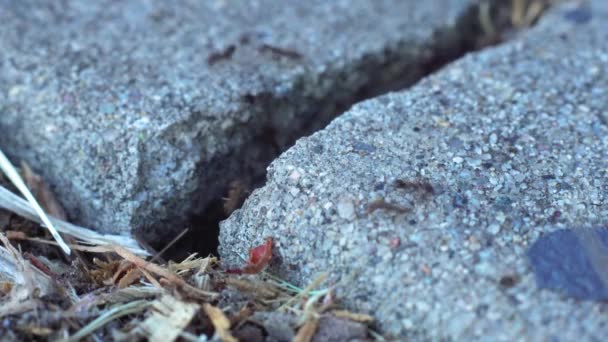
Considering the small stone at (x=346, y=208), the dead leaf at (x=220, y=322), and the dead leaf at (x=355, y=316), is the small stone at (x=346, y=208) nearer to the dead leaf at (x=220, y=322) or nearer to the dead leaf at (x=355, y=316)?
the dead leaf at (x=355, y=316)

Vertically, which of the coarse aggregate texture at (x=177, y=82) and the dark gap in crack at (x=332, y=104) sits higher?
the coarse aggregate texture at (x=177, y=82)

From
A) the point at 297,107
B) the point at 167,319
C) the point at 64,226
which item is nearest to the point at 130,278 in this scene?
the point at 167,319

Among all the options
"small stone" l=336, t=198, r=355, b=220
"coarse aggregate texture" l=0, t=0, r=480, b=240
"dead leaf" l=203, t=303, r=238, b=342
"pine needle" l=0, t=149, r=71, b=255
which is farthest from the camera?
"coarse aggregate texture" l=0, t=0, r=480, b=240

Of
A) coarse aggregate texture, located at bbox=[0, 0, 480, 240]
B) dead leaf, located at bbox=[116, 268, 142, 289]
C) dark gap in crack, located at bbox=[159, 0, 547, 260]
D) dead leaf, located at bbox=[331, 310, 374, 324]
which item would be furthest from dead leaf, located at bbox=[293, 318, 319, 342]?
coarse aggregate texture, located at bbox=[0, 0, 480, 240]

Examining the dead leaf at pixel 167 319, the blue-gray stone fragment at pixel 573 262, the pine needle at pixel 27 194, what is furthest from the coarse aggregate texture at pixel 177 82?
the blue-gray stone fragment at pixel 573 262

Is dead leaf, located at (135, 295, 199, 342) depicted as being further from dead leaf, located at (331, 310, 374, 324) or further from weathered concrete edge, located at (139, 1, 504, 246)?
weathered concrete edge, located at (139, 1, 504, 246)
